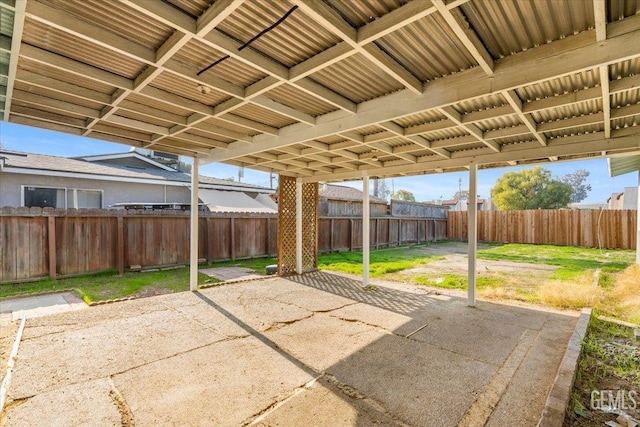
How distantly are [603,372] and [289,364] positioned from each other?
299cm

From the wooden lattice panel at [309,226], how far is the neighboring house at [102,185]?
3691mm

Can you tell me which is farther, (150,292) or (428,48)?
(150,292)

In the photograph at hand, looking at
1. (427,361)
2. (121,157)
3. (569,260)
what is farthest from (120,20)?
(569,260)

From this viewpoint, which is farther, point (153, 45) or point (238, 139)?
point (238, 139)

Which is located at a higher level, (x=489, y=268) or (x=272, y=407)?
(x=272, y=407)

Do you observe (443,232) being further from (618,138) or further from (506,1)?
(506,1)

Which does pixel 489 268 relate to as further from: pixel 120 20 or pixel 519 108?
pixel 120 20

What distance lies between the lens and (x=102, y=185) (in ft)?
32.3

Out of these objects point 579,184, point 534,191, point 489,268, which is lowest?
point 489,268

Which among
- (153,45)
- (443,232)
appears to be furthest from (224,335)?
(443,232)

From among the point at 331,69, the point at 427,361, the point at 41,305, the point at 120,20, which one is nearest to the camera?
the point at 120,20

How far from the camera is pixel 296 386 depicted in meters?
2.62

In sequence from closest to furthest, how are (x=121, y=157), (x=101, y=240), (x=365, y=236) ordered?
(x=365, y=236) → (x=101, y=240) → (x=121, y=157)

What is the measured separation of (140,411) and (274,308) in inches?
103
